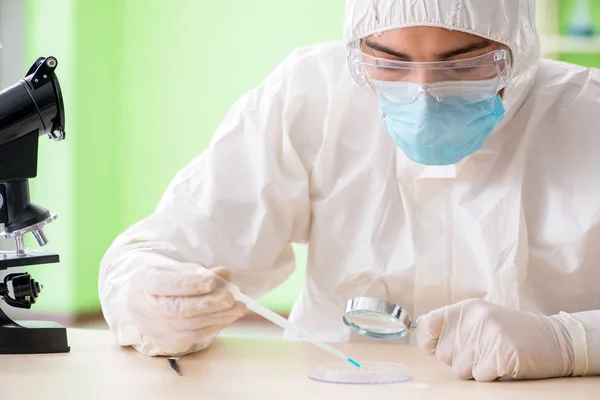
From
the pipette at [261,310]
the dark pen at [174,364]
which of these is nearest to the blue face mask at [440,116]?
the pipette at [261,310]

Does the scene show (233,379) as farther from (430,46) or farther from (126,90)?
(126,90)

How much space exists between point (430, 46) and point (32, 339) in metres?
Answer: 0.98

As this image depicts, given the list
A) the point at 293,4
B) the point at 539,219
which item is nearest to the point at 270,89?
the point at 539,219

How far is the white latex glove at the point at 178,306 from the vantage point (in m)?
1.30

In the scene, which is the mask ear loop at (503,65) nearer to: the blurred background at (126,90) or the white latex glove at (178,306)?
the white latex glove at (178,306)

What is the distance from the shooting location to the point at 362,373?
51.8 inches

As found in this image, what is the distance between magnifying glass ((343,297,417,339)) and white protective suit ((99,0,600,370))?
35 cm

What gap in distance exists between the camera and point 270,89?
1.88 m

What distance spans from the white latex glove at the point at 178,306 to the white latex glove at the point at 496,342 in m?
0.36

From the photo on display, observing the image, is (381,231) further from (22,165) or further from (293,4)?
(293,4)

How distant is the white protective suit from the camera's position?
1688 millimetres

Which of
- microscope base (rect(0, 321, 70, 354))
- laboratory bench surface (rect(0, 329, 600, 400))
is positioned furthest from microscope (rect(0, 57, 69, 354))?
laboratory bench surface (rect(0, 329, 600, 400))

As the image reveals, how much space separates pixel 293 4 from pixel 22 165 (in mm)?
3915

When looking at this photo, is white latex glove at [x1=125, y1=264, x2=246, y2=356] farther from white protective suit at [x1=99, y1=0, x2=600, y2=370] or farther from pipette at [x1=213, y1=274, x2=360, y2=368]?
white protective suit at [x1=99, y1=0, x2=600, y2=370]
